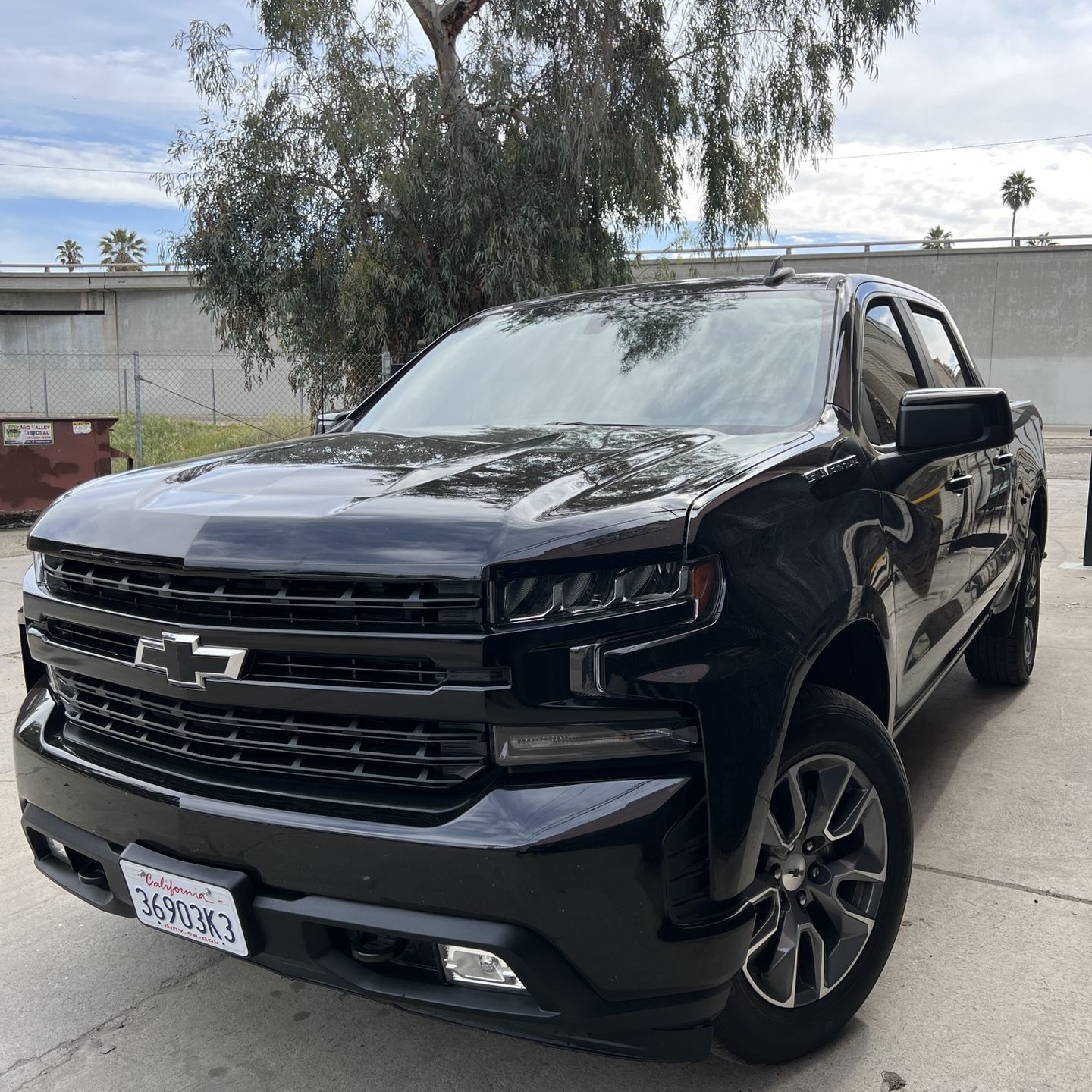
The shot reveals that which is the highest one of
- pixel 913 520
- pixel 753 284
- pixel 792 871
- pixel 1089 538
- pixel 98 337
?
pixel 98 337

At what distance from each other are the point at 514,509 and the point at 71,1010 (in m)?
1.83

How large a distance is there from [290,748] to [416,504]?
519 millimetres

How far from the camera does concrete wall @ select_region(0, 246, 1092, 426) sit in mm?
39156

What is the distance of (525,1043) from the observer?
257cm

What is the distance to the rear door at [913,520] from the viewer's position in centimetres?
295

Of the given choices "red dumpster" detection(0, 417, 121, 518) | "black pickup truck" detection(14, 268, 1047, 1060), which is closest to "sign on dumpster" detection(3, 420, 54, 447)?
"red dumpster" detection(0, 417, 121, 518)

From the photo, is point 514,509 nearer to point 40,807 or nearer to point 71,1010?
point 40,807

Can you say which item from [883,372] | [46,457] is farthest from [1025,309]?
[883,372]

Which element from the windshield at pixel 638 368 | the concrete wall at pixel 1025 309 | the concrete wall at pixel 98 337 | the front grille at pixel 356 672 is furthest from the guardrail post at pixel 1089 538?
the concrete wall at pixel 98 337

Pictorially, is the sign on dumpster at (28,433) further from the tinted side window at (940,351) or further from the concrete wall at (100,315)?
the concrete wall at (100,315)

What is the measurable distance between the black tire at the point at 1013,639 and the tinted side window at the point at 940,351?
0.99 meters

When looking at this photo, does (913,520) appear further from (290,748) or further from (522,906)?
(290,748)

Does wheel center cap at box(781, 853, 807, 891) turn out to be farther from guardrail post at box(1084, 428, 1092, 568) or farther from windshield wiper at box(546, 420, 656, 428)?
guardrail post at box(1084, 428, 1092, 568)

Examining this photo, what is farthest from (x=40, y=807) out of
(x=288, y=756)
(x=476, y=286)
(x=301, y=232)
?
(x=301, y=232)
